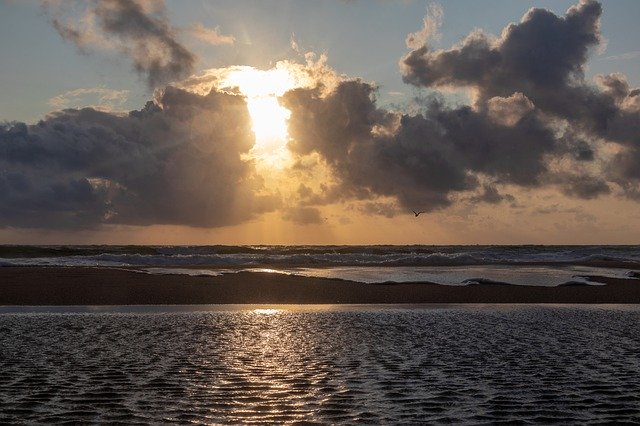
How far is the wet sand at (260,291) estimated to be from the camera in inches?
1252

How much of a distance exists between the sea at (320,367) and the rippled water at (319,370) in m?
0.04

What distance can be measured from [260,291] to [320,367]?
2149cm

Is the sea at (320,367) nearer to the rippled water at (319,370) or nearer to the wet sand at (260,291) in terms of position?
the rippled water at (319,370)

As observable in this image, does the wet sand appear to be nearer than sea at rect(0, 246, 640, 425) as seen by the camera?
No

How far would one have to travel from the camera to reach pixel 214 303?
1210 inches

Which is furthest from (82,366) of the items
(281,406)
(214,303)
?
(214,303)

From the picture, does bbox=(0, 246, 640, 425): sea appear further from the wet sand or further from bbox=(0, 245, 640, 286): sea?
bbox=(0, 245, 640, 286): sea

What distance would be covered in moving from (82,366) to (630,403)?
416 inches

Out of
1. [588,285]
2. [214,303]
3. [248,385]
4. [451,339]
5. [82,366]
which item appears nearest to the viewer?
[248,385]

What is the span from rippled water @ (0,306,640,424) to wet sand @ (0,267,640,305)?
27.3ft

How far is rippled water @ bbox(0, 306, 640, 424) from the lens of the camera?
411 inches

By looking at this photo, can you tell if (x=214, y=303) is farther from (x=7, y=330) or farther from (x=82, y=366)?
(x=82, y=366)

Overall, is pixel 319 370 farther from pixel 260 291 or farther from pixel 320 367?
pixel 260 291

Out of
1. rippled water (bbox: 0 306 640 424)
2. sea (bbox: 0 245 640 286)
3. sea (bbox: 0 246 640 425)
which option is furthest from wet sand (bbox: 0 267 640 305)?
rippled water (bbox: 0 306 640 424)
